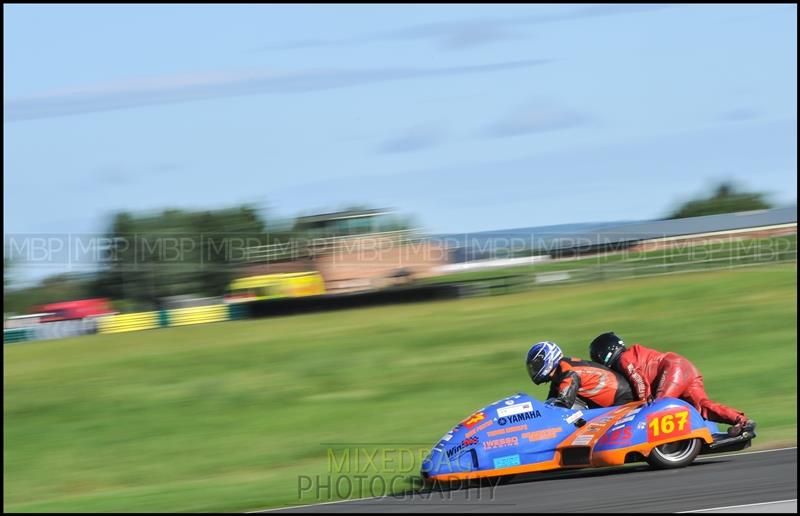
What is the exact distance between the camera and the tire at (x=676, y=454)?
879 centimetres

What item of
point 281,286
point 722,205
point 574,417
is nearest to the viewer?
point 574,417

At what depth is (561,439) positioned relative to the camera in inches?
341

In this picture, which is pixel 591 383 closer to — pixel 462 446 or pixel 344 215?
pixel 462 446

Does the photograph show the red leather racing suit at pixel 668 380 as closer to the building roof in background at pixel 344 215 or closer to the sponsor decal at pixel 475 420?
the sponsor decal at pixel 475 420

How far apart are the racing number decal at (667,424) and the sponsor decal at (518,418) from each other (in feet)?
3.11

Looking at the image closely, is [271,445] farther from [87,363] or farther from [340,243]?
[340,243]

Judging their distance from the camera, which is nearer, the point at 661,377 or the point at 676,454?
the point at 676,454

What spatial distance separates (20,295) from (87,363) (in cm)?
2580

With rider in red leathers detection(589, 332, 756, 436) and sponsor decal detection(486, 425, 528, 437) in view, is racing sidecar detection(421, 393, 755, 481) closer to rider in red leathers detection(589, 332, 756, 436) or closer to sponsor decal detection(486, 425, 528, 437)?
sponsor decal detection(486, 425, 528, 437)

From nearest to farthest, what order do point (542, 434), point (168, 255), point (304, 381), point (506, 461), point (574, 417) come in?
1. point (506, 461)
2. point (542, 434)
3. point (574, 417)
4. point (304, 381)
5. point (168, 255)

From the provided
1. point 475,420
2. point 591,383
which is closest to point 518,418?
point 475,420

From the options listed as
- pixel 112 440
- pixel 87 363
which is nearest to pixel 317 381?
pixel 112 440

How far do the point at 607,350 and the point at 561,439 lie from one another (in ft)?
→ 3.53

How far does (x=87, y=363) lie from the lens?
21156 millimetres
